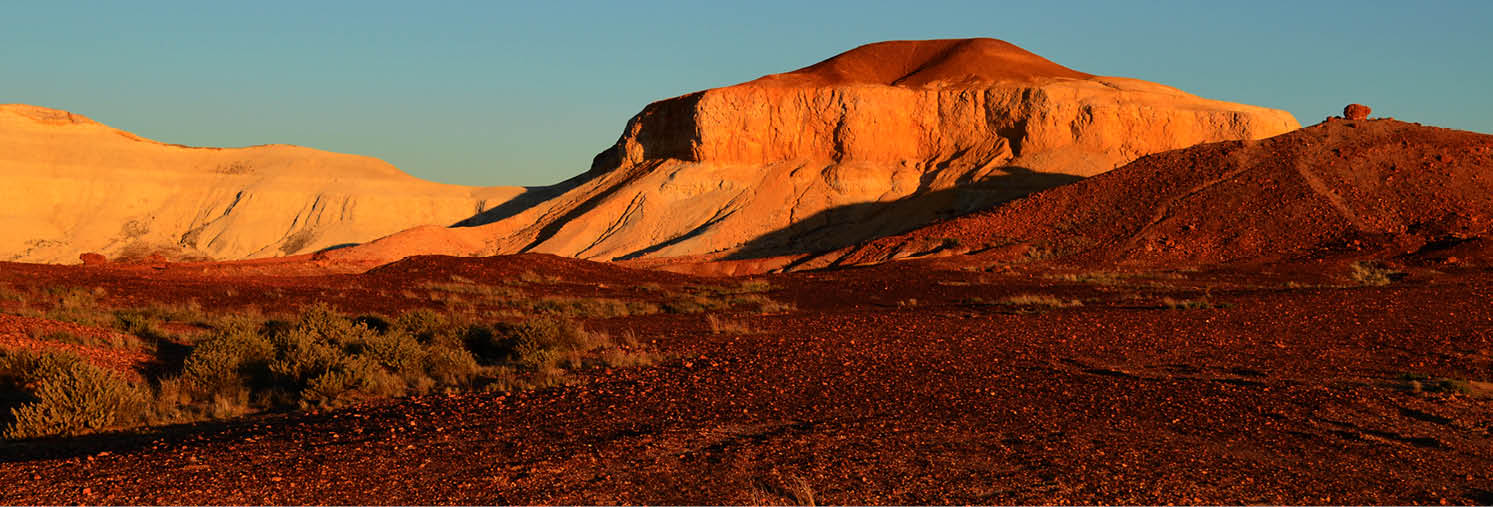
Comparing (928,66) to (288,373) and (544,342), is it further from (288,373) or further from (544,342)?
(288,373)

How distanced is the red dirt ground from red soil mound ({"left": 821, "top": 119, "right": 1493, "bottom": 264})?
59.4ft

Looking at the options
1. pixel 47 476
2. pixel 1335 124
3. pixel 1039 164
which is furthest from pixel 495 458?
pixel 1039 164

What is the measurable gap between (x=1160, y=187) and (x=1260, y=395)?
1228 inches

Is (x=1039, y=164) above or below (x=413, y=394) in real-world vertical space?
above

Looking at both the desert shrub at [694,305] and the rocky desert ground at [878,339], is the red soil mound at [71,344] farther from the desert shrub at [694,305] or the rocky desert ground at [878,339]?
the desert shrub at [694,305]

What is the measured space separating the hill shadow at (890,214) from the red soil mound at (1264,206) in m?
6.41

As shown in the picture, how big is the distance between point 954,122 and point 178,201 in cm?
4701

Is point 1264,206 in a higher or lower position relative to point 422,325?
higher

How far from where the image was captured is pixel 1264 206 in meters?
36.8

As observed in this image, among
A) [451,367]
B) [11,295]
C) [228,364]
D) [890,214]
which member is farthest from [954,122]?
[228,364]

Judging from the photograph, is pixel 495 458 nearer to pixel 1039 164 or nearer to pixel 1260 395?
pixel 1260 395

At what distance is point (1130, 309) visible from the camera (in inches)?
774

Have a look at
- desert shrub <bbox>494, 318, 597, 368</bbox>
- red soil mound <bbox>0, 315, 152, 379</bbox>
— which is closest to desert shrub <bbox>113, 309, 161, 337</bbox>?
red soil mound <bbox>0, 315, 152, 379</bbox>

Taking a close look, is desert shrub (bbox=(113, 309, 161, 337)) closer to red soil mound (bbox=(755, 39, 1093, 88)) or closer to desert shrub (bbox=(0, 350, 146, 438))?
desert shrub (bbox=(0, 350, 146, 438))
